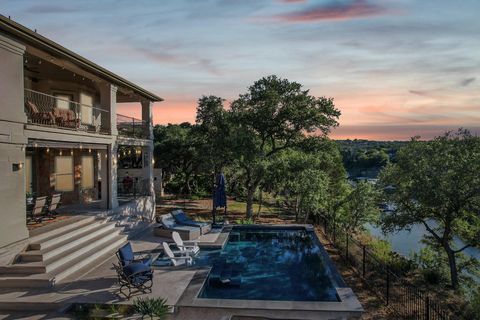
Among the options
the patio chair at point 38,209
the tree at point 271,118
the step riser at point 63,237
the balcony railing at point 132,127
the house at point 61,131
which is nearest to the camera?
the house at point 61,131

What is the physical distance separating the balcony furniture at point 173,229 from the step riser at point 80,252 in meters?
2.31

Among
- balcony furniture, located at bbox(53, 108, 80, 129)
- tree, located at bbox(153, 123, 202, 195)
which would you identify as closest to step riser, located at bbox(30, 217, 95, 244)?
balcony furniture, located at bbox(53, 108, 80, 129)

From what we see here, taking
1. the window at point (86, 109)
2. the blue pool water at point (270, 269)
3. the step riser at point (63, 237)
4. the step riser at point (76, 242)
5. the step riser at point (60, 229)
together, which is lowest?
the blue pool water at point (270, 269)

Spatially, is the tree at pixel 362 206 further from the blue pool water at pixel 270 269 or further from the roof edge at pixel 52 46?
the roof edge at pixel 52 46

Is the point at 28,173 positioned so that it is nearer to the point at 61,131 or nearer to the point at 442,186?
the point at 61,131

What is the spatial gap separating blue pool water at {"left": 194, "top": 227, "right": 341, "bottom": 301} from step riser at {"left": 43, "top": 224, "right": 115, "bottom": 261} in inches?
161

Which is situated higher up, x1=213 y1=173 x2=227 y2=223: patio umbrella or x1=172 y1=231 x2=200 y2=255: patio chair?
x1=213 y1=173 x2=227 y2=223: patio umbrella

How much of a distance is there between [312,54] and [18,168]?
12.4m

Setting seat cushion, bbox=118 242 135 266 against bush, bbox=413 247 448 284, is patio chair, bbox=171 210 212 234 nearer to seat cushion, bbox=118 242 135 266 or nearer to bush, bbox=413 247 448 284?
seat cushion, bbox=118 242 135 266

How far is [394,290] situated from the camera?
12.6 m

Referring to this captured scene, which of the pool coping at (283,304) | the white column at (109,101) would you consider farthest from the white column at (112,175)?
the pool coping at (283,304)

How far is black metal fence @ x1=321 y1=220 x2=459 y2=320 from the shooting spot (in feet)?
33.0

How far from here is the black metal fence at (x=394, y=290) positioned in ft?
33.0

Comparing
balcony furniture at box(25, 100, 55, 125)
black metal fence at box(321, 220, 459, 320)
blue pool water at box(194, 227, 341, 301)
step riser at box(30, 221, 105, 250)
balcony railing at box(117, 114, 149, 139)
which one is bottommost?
black metal fence at box(321, 220, 459, 320)
